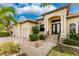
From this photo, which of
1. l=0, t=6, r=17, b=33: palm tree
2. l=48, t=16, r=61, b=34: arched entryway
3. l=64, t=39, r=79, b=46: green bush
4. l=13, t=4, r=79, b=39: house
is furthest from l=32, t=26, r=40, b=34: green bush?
l=64, t=39, r=79, b=46: green bush

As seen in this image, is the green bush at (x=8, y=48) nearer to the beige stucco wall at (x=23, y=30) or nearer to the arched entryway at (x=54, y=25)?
the beige stucco wall at (x=23, y=30)

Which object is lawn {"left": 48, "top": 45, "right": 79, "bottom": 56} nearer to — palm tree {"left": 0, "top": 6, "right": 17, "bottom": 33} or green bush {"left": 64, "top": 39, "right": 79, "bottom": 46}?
green bush {"left": 64, "top": 39, "right": 79, "bottom": 46}

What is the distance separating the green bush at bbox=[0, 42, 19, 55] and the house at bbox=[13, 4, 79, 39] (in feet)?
0.69

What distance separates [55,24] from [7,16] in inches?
35.3

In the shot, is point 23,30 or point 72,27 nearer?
point 72,27

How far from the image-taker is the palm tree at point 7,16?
2.83 meters

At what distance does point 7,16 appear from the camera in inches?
113

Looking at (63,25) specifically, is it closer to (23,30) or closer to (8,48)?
(23,30)

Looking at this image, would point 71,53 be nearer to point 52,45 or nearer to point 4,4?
point 52,45

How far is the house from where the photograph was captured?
276cm

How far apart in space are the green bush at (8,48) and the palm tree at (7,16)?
265 millimetres

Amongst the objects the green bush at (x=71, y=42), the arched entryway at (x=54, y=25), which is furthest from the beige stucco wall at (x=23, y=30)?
the green bush at (x=71, y=42)

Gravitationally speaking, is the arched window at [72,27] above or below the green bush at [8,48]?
above

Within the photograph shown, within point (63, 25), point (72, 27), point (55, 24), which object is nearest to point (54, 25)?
point (55, 24)
